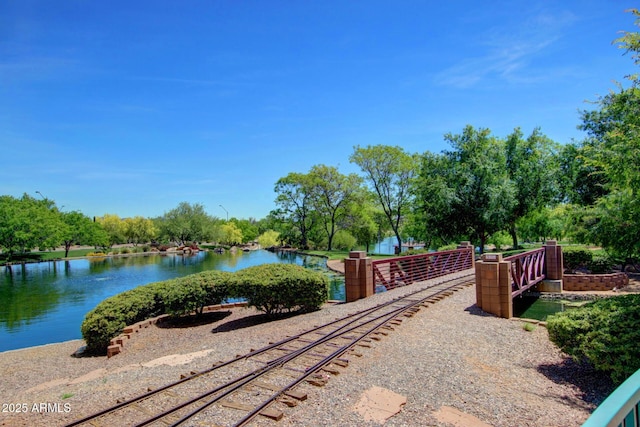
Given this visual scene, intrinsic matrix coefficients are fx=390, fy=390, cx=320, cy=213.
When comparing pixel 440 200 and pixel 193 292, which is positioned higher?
pixel 440 200

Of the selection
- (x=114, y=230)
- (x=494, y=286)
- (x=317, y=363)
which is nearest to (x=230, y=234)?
(x=114, y=230)

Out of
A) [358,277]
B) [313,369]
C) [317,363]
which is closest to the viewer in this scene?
[313,369]

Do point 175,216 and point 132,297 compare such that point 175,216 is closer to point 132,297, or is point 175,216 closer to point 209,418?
point 132,297

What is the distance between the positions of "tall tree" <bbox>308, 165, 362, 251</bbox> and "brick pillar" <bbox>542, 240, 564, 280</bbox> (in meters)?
35.0

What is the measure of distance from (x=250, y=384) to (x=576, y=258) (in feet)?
67.5

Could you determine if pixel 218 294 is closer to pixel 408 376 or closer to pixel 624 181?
pixel 408 376

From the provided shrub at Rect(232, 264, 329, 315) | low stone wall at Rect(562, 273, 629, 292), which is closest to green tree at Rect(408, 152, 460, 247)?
low stone wall at Rect(562, 273, 629, 292)

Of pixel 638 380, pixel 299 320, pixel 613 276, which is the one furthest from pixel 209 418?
pixel 613 276

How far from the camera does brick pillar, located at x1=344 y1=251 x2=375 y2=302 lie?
44.4ft

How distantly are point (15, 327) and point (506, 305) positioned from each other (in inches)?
757

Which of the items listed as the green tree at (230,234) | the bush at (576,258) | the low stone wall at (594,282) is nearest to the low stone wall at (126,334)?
the low stone wall at (594,282)

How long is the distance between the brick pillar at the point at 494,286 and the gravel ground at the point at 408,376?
434 millimetres

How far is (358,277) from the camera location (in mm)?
13578

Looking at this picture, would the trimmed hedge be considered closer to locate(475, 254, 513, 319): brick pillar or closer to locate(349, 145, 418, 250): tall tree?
locate(475, 254, 513, 319): brick pillar
